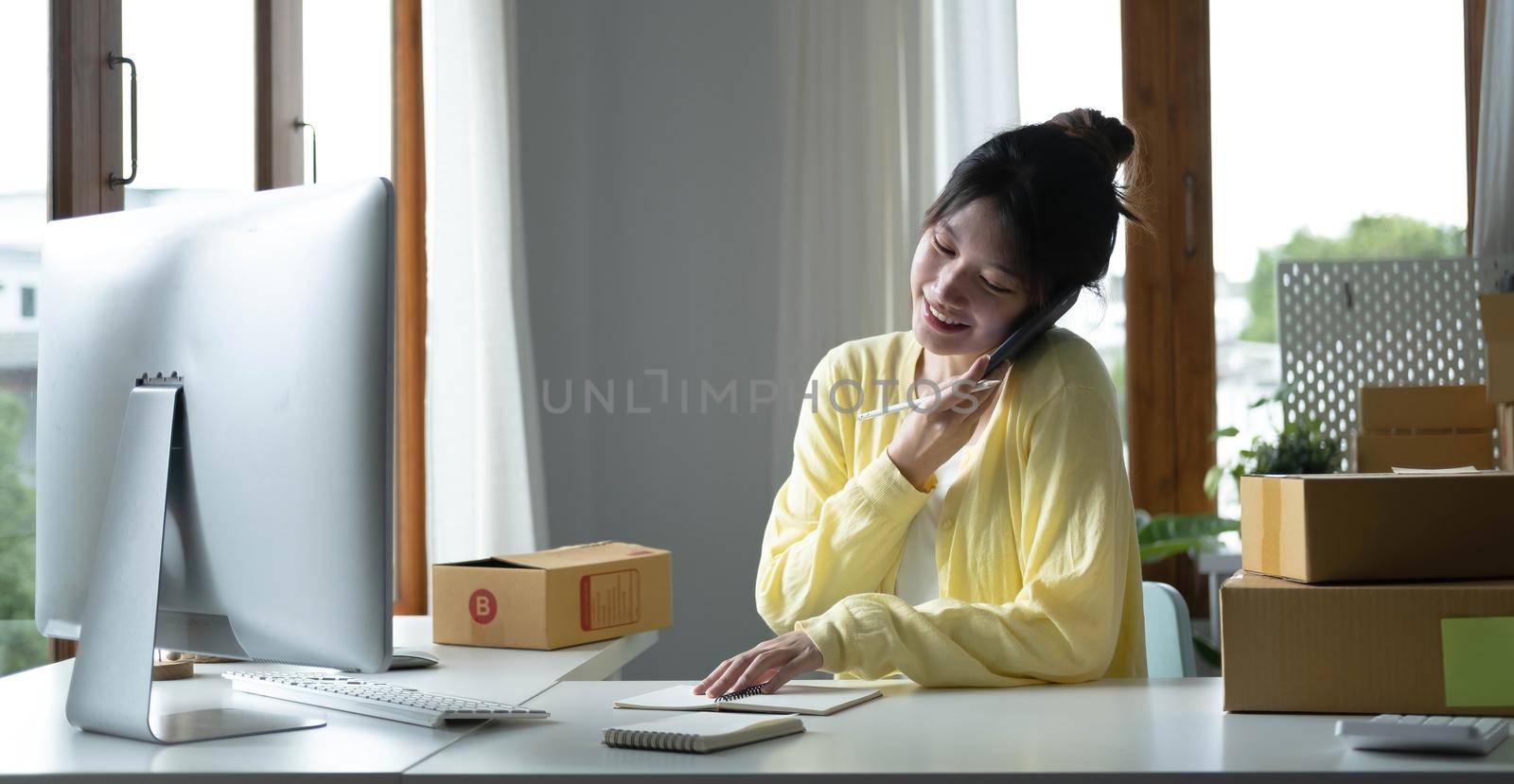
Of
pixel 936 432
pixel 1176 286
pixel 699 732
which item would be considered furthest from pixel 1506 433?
pixel 699 732

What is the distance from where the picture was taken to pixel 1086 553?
1267mm

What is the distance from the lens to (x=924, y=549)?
1.50 metres

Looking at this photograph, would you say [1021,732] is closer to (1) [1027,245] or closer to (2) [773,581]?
(2) [773,581]

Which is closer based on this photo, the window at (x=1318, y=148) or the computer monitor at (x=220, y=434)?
the computer monitor at (x=220, y=434)

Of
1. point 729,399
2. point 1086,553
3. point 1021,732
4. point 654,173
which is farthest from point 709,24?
point 1021,732

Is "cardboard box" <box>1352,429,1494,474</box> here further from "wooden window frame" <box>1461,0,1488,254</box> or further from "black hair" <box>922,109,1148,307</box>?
"black hair" <box>922,109,1148,307</box>

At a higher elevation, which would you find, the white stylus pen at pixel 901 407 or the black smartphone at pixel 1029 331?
the black smartphone at pixel 1029 331

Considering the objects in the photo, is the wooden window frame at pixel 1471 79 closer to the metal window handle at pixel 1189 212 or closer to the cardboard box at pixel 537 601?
the metal window handle at pixel 1189 212

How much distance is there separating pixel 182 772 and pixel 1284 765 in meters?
0.77

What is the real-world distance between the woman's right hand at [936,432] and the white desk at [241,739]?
439mm

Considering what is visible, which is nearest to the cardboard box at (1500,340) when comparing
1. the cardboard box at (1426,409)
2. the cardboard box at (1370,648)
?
the cardboard box at (1426,409)

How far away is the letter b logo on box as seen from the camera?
157 cm

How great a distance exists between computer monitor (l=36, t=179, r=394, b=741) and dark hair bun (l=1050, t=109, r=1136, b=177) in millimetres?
Answer: 883

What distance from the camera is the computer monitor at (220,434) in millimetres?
941
